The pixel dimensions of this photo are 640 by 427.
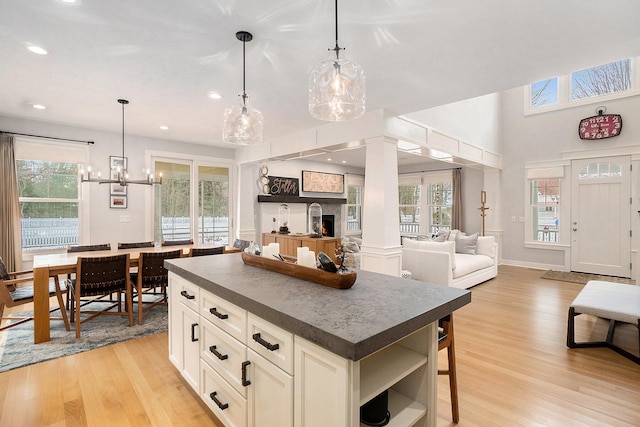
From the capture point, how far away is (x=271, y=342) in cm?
130

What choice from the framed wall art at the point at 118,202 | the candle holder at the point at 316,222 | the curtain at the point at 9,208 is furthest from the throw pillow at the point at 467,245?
the curtain at the point at 9,208

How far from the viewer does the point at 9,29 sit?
2236mm

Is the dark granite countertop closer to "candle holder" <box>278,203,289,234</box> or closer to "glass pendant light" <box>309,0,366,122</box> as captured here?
"glass pendant light" <box>309,0,366,122</box>

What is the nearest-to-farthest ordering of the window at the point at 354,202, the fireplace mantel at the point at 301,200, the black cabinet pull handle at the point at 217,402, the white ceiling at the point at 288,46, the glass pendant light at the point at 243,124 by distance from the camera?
1. the black cabinet pull handle at the point at 217,402
2. the white ceiling at the point at 288,46
3. the glass pendant light at the point at 243,124
4. the fireplace mantel at the point at 301,200
5. the window at the point at 354,202

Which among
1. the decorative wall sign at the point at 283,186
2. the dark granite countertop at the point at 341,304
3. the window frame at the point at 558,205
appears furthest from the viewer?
the decorative wall sign at the point at 283,186

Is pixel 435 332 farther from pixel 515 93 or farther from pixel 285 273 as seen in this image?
pixel 515 93

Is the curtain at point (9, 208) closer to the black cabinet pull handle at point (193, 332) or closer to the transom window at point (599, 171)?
the black cabinet pull handle at point (193, 332)

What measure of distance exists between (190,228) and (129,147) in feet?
5.96

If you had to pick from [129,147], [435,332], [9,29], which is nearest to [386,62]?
[435,332]

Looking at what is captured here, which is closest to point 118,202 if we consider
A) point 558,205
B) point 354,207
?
point 354,207

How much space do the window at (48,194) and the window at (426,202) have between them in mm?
7766

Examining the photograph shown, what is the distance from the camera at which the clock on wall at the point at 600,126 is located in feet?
19.0

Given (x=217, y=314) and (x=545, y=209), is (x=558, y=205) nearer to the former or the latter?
(x=545, y=209)

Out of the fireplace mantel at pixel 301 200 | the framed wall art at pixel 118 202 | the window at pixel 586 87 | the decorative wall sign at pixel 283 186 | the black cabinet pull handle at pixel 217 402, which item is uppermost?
the window at pixel 586 87
